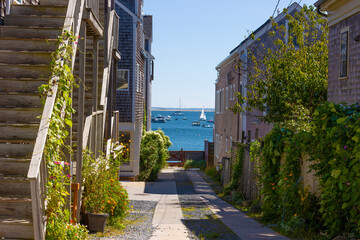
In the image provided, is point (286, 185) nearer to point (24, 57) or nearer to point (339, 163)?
point (339, 163)

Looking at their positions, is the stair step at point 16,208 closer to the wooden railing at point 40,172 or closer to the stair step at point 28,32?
the wooden railing at point 40,172

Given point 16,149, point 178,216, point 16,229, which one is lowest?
point 178,216

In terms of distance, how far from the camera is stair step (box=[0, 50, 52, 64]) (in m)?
7.07

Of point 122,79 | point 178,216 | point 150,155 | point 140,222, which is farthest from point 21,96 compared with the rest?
point 150,155

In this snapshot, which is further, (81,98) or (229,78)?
(229,78)

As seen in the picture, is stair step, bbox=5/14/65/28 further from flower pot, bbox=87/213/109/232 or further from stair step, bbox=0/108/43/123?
flower pot, bbox=87/213/109/232

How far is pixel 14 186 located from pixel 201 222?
661 centimetres

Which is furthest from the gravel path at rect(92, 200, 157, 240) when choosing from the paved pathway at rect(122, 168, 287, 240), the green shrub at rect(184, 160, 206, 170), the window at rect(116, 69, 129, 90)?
the green shrub at rect(184, 160, 206, 170)

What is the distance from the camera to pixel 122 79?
25.2 meters

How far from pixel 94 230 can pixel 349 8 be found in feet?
30.5

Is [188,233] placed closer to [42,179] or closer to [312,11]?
[42,179]

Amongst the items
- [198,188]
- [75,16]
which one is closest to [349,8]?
[75,16]

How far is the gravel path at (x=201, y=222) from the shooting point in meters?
9.65

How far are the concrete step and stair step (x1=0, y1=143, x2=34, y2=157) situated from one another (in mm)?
924
